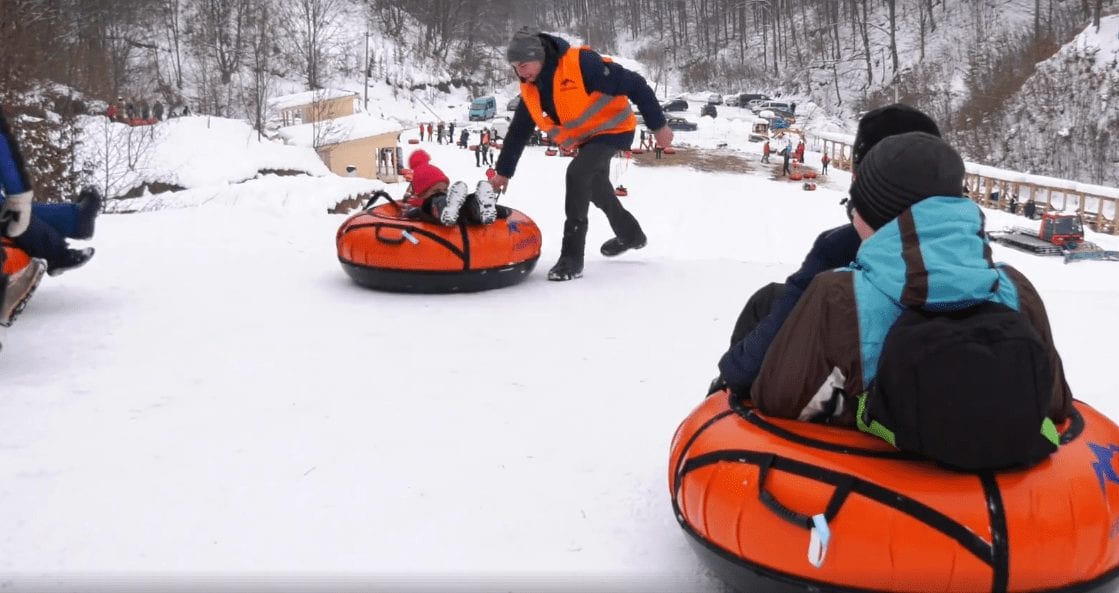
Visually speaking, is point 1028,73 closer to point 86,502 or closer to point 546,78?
point 546,78

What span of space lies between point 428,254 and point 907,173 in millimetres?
3260

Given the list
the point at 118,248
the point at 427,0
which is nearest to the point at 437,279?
the point at 118,248

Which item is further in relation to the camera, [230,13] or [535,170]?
[230,13]

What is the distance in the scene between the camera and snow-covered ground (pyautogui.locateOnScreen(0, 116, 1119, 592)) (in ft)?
6.88

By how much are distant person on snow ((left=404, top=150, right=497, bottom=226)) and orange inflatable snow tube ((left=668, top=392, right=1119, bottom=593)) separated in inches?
125

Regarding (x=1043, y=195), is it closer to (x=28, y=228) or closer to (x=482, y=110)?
(x=28, y=228)

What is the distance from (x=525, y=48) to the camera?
5.01 m

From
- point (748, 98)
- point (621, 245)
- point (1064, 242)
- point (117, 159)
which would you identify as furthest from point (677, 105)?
point (621, 245)

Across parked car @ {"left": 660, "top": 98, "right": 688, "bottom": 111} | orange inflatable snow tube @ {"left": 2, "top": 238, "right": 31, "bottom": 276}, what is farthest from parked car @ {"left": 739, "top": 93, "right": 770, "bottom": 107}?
orange inflatable snow tube @ {"left": 2, "top": 238, "right": 31, "bottom": 276}

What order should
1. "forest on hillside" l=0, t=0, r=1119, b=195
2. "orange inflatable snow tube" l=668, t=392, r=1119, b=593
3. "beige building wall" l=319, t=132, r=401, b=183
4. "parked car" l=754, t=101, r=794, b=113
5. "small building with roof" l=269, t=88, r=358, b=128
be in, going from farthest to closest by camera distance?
"parked car" l=754, t=101, r=794, b=113, "small building with roof" l=269, t=88, r=358, b=128, "beige building wall" l=319, t=132, r=401, b=183, "forest on hillside" l=0, t=0, r=1119, b=195, "orange inflatable snow tube" l=668, t=392, r=1119, b=593

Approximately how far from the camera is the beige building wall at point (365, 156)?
2667cm

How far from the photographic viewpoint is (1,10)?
414 inches

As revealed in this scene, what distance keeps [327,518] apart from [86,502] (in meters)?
0.64

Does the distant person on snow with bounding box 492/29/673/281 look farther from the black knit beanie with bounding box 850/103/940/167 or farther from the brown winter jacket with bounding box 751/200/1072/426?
the brown winter jacket with bounding box 751/200/1072/426
